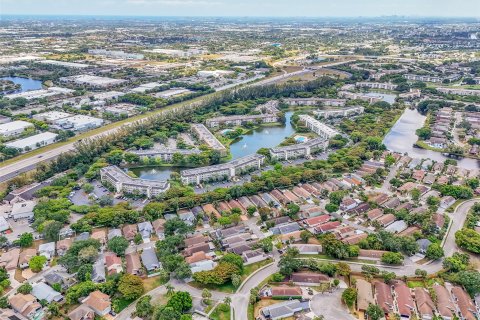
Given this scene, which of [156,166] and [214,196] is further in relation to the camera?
[156,166]

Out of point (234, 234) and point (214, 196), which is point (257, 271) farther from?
point (214, 196)

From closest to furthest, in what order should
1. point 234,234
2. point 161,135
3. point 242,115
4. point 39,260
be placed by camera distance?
point 39,260 < point 234,234 < point 161,135 < point 242,115

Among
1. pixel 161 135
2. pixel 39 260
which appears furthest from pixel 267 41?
pixel 39 260

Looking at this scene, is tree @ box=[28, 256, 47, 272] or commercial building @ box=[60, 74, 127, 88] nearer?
tree @ box=[28, 256, 47, 272]

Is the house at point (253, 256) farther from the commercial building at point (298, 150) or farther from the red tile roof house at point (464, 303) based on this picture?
the commercial building at point (298, 150)

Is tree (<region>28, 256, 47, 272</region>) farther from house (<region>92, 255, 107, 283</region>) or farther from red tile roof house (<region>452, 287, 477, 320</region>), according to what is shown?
red tile roof house (<region>452, 287, 477, 320</region>)

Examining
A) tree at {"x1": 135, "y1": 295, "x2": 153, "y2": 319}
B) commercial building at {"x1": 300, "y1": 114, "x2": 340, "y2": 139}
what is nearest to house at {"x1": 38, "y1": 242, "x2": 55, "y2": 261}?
tree at {"x1": 135, "y1": 295, "x2": 153, "y2": 319}
